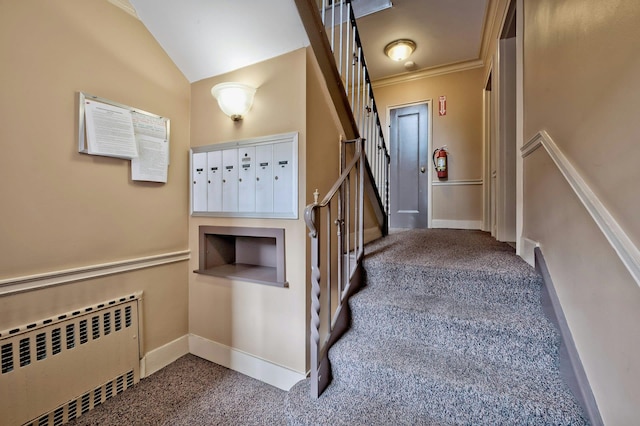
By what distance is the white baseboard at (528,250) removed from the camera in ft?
5.11

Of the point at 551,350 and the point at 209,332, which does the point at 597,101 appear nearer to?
the point at 551,350

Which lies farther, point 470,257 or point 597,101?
point 470,257

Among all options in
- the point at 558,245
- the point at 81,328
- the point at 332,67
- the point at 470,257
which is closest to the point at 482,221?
the point at 470,257

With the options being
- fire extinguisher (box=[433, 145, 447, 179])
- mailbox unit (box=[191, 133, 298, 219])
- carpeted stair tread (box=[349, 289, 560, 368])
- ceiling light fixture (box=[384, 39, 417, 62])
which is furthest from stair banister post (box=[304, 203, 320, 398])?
fire extinguisher (box=[433, 145, 447, 179])

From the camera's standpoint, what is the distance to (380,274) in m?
1.81

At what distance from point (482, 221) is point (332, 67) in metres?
3.09

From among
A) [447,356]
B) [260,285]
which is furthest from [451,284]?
[260,285]

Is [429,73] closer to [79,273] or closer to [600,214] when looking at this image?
[600,214]

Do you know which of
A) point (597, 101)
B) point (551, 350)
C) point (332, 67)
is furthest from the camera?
point (332, 67)

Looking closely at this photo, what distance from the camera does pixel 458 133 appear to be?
3.84 meters

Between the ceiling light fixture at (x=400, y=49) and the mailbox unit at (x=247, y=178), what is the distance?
8.11 ft

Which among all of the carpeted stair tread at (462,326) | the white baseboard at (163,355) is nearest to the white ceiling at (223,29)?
the carpeted stair tread at (462,326)

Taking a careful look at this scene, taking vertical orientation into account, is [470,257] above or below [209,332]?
above

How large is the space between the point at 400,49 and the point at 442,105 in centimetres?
110
